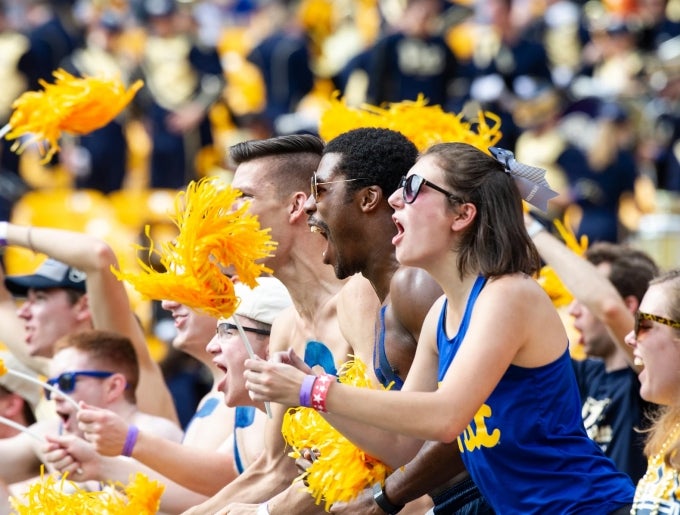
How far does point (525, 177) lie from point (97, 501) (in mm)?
1953

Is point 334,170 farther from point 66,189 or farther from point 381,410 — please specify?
point 66,189

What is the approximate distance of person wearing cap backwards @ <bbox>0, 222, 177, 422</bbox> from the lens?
6.55 meters

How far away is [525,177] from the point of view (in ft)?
13.9

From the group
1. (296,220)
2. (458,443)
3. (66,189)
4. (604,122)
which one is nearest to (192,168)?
(66,189)

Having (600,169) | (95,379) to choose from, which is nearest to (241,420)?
(95,379)

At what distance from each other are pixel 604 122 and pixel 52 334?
26.4ft

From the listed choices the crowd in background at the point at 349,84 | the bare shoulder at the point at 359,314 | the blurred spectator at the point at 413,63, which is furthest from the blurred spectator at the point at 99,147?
the bare shoulder at the point at 359,314

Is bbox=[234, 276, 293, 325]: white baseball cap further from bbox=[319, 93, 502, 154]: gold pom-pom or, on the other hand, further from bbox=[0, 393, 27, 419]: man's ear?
bbox=[0, 393, 27, 419]: man's ear

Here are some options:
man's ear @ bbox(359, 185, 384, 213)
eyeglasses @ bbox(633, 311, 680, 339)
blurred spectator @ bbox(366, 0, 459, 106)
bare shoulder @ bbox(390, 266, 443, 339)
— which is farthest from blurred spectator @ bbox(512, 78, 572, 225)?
eyeglasses @ bbox(633, 311, 680, 339)

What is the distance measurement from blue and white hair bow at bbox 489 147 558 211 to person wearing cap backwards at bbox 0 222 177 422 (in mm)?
2580

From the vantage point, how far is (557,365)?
405 centimetres

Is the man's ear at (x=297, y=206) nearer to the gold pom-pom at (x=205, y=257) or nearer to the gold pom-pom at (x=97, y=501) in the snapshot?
the gold pom-pom at (x=205, y=257)

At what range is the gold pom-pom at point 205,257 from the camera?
4.39 metres

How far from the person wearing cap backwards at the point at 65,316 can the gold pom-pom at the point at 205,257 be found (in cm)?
192
